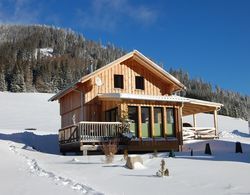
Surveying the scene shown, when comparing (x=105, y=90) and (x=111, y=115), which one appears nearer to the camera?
(x=111, y=115)

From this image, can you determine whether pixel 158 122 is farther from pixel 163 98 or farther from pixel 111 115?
pixel 111 115

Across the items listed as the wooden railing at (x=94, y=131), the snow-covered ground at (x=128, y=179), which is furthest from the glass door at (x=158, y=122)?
the snow-covered ground at (x=128, y=179)

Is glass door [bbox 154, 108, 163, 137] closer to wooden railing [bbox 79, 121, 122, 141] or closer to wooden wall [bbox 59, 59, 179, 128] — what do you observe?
wooden wall [bbox 59, 59, 179, 128]

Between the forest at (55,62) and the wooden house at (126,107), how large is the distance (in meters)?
47.5

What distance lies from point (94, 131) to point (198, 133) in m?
9.49

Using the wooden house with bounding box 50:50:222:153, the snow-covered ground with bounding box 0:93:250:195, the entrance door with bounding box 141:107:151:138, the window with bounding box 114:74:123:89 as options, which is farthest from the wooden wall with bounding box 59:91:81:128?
the snow-covered ground with bounding box 0:93:250:195

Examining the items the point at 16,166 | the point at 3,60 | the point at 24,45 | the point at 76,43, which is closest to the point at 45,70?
the point at 3,60

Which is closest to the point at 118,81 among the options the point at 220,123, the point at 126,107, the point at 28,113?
the point at 126,107

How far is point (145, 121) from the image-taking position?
927 inches

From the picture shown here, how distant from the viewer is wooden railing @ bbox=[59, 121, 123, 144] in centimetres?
2088

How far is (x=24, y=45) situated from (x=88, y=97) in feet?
410

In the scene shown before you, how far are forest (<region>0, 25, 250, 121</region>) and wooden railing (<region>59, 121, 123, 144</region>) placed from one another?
52552mm

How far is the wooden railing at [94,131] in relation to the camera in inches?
822

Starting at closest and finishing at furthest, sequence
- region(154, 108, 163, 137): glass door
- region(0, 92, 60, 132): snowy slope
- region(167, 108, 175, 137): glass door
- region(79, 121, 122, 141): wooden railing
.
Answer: region(79, 121, 122, 141): wooden railing < region(154, 108, 163, 137): glass door < region(167, 108, 175, 137): glass door < region(0, 92, 60, 132): snowy slope
